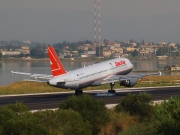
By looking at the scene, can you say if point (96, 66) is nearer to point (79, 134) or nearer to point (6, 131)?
point (79, 134)

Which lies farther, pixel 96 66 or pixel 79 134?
pixel 96 66

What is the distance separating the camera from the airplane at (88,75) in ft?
192

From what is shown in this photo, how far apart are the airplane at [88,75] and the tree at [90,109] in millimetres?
20063

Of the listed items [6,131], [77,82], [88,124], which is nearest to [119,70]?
[77,82]

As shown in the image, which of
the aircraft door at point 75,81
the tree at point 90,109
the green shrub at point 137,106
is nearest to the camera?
the tree at point 90,109

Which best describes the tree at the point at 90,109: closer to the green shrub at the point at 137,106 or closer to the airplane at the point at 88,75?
the green shrub at the point at 137,106

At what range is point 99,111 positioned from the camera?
3641 centimetres

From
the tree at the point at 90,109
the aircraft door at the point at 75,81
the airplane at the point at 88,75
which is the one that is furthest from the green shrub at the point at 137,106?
the aircraft door at the point at 75,81

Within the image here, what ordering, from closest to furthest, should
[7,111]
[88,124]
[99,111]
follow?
[7,111]
[88,124]
[99,111]

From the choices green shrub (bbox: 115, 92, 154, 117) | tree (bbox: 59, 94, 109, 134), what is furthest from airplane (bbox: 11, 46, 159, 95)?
tree (bbox: 59, 94, 109, 134)

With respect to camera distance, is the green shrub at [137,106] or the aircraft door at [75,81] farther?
the aircraft door at [75,81]

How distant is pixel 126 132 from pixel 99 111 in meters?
2.78

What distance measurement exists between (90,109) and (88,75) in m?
25.5

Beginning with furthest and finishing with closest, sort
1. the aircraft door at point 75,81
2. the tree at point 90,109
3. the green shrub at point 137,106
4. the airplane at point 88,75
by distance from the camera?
the aircraft door at point 75,81
the airplane at point 88,75
the green shrub at point 137,106
the tree at point 90,109
